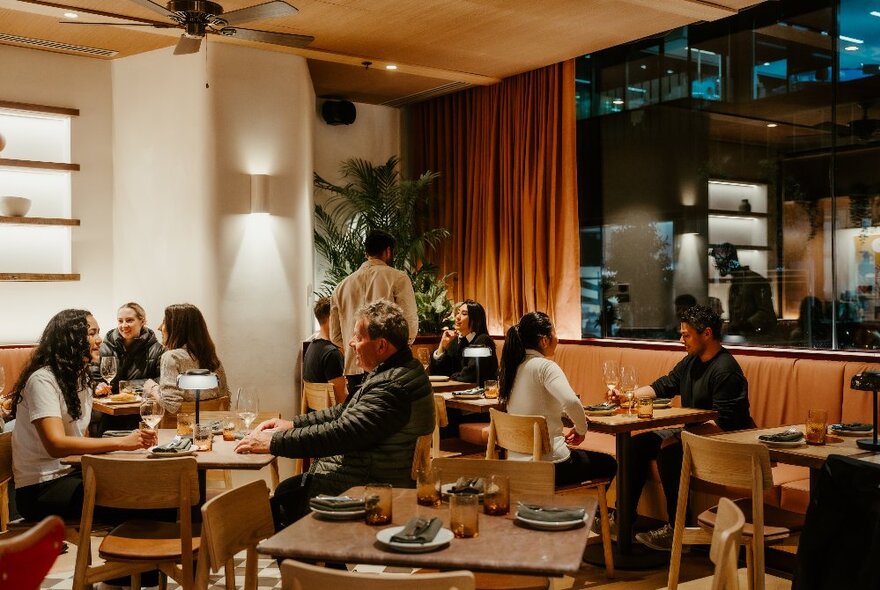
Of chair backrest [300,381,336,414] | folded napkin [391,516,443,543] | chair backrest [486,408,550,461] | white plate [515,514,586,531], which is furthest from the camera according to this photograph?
chair backrest [300,381,336,414]

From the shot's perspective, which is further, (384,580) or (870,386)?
(870,386)

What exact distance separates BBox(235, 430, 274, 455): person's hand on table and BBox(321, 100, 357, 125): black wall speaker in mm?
5963

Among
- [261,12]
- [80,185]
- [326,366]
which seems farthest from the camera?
[80,185]

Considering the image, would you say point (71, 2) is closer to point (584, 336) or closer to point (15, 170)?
point (15, 170)

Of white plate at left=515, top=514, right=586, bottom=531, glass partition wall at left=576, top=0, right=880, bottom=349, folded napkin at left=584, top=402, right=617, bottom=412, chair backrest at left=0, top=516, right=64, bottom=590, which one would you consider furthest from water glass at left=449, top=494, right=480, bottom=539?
glass partition wall at left=576, top=0, right=880, bottom=349

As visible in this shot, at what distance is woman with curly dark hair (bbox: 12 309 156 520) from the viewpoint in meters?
3.73

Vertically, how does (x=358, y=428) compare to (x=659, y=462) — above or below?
above

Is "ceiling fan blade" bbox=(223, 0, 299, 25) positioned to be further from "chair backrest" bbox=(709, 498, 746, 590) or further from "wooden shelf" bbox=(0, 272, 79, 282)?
"chair backrest" bbox=(709, 498, 746, 590)

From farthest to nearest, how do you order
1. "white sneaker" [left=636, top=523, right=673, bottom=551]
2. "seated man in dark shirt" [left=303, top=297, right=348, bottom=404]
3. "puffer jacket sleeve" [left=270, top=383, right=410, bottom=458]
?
"seated man in dark shirt" [left=303, top=297, right=348, bottom=404] → "white sneaker" [left=636, top=523, right=673, bottom=551] → "puffer jacket sleeve" [left=270, top=383, right=410, bottom=458]

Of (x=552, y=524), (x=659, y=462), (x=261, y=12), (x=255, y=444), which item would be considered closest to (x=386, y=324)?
(x=255, y=444)

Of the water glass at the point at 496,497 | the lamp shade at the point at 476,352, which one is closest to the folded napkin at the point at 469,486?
the water glass at the point at 496,497

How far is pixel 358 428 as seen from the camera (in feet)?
10.8

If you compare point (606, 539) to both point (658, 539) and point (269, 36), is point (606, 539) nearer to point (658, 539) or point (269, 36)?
point (658, 539)

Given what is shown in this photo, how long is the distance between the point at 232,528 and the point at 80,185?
19.4 feet
